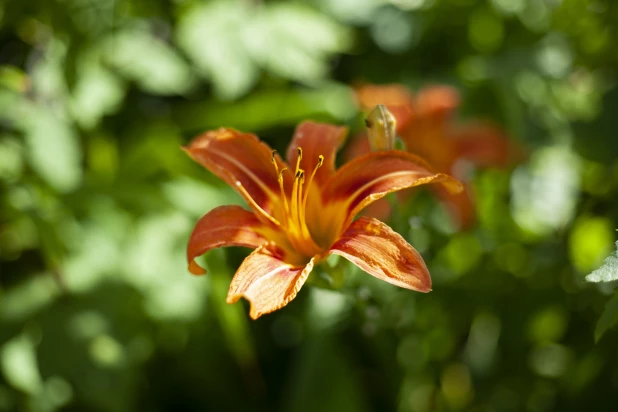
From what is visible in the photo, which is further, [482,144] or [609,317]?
[482,144]

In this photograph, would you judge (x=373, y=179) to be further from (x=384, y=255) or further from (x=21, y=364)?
(x=21, y=364)

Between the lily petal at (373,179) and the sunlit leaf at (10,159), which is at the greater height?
the lily petal at (373,179)


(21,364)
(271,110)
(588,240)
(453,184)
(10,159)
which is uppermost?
(453,184)

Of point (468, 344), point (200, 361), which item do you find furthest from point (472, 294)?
point (200, 361)

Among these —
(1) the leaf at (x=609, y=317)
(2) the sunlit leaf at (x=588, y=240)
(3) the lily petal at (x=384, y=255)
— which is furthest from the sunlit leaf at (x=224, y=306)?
(1) the leaf at (x=609, y=317)

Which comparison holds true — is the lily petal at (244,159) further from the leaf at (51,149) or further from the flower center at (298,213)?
the leaf at (51,149)

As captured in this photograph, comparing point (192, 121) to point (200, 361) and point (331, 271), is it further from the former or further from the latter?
point (331, 271)

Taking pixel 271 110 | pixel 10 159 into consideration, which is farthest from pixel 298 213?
pixel 10 159

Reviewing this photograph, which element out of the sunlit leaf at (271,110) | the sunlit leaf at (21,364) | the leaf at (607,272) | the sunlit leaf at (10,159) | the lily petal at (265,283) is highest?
the leaf at (607,272)
